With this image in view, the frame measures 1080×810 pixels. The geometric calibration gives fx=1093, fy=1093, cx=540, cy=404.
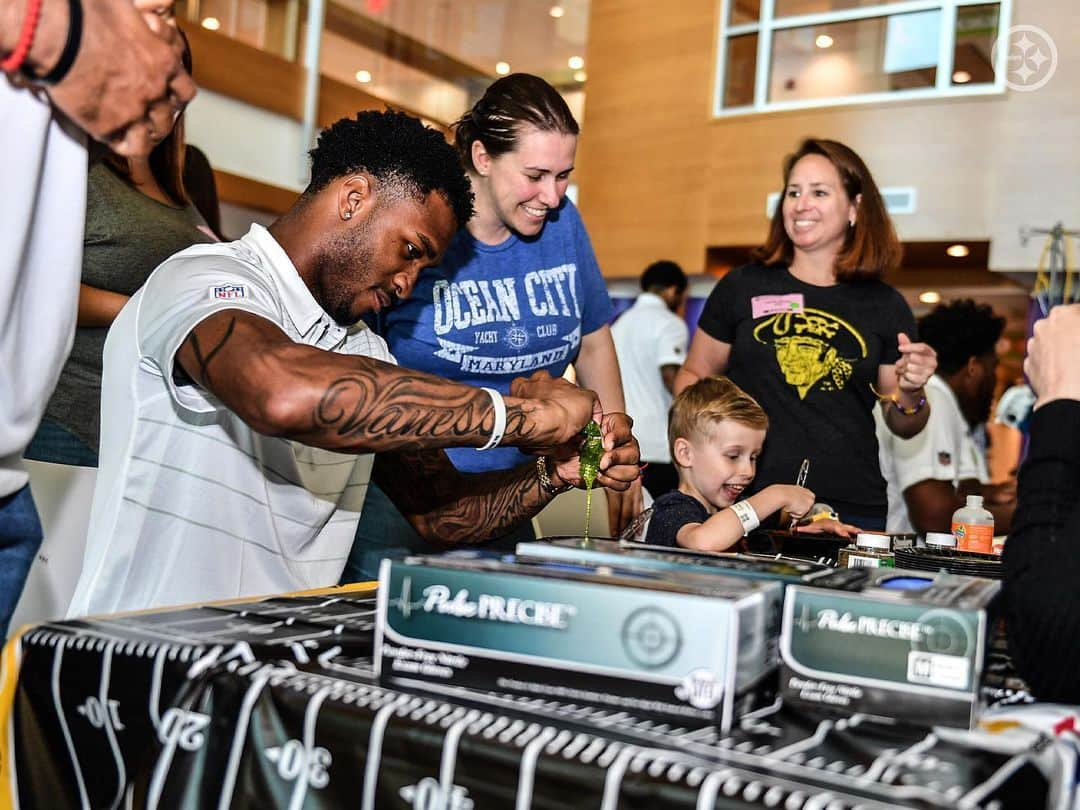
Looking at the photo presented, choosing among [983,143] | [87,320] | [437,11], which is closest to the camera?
[87,320]

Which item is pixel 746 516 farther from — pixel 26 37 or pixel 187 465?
pixel 26 37

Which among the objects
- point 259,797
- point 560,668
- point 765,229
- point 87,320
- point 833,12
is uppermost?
point 833,12

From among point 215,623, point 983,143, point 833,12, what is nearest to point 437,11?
point 833,12

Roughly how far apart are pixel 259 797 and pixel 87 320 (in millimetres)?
1448

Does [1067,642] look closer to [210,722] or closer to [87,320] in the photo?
[210,722]

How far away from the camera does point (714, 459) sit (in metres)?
2.37

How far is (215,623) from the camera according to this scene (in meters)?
0.99

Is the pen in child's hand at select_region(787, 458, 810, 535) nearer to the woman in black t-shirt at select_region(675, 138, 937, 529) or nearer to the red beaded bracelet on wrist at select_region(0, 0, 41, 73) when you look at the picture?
the woman in black t-shirt at select_region(675, 138, 937, 529)

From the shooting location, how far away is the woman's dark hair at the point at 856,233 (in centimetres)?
268

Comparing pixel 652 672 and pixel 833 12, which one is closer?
pixel 652 672

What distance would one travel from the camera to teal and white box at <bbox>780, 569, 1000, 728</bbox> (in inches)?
30.1

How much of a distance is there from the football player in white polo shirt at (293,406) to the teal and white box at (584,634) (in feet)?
1.19

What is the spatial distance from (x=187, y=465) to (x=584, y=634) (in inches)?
30.4

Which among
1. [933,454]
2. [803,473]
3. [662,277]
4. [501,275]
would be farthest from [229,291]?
[662,277]
